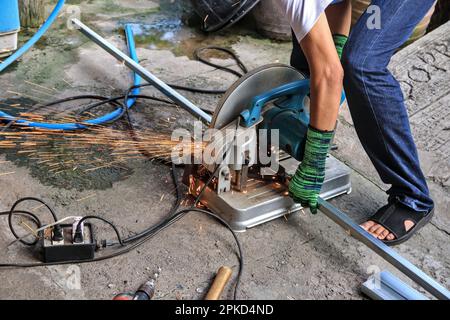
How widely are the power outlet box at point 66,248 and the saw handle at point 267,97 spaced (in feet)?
2.94

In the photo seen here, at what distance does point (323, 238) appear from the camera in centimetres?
299

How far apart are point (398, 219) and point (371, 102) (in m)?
0.64

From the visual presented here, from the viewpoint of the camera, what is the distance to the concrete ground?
262 centimetres

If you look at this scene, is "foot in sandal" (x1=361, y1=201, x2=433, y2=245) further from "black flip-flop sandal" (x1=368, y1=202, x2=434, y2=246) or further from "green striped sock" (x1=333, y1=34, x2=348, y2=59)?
"green striped sock" (x1=333, y1=34, x2=348, y2=59)

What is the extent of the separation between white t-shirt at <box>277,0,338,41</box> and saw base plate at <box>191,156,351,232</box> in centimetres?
92

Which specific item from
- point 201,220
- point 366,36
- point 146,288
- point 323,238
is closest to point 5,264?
point 146,288

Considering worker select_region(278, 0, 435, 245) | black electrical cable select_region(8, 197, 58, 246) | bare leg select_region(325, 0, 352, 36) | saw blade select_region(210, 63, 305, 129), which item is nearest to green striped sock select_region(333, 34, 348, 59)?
bare leg select_region(325, 0, 352, 36)

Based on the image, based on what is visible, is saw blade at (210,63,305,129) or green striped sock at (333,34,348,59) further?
green striped sock at (333,34,348,59)

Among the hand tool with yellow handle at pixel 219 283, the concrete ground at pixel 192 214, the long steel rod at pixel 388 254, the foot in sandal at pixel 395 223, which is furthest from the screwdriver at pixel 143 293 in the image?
the foot in sandal at pixel 395 223

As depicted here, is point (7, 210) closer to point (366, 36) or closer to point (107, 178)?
point (107, 178)

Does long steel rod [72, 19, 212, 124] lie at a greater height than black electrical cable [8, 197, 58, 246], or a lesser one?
greater

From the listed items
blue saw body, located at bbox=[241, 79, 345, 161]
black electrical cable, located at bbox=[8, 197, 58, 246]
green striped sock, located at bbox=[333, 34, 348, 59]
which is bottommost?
black electrical cable, located at bbox=[8, 197, 58, 246]

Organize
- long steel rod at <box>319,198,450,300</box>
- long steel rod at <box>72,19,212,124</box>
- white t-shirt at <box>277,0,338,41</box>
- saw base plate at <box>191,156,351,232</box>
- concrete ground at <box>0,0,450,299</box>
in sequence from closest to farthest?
white t-shirt at <box>277,0,338,41</box> → long steel rod at <box>319,198,450,300</box> → concrete ground at <box>0,0,450,299</box> → saw base plate at <box>191,156,351,232</box> → long steel rod at <box>72,19,212,124</box>

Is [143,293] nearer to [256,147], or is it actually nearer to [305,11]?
[256,147]
